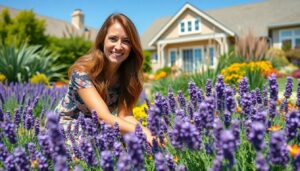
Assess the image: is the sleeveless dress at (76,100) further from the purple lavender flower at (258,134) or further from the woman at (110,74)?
the purple lavender flower at (258,134)

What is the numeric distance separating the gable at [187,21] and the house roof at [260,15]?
21.9 inches

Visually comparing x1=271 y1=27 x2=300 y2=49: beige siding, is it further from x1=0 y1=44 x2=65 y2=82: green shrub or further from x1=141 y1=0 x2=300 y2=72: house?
x1=0 y1=44 x2=65 y2=82: green shrub

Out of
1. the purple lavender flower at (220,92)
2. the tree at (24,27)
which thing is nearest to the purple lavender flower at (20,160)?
the purple lavender flower at (220,92)

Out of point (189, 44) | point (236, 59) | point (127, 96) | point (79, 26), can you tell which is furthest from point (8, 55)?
point (79, 26)

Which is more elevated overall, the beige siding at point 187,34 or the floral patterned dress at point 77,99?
the beige siding at point 187,34

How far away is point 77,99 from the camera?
12.1 feet

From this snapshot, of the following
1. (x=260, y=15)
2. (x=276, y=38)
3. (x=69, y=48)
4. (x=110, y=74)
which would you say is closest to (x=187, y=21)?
(x=260, y=15)

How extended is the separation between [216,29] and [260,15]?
4.66 metres

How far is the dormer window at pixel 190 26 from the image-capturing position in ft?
92.7

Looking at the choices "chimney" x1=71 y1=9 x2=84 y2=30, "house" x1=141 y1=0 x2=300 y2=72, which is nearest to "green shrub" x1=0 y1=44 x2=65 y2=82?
"house" x1=141 y1=0 x2=300 y2=72

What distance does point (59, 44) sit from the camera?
20.9m

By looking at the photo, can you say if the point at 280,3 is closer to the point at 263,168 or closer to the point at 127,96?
the point at 127,96

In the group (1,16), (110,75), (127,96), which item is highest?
(1,16)

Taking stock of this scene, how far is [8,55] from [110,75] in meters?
8.20
